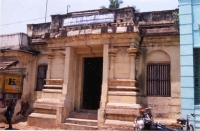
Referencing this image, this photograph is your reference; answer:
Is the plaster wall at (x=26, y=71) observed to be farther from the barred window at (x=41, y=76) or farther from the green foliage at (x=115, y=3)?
the green foliage at (x=115, y=3)

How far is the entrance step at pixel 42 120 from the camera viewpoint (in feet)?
34.0

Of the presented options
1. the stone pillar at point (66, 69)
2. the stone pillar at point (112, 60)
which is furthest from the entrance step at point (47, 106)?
the stone pillar at point (112, 60)

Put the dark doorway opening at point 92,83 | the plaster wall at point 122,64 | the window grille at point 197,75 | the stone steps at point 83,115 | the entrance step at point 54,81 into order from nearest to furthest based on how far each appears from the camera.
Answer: the window grille at point 197,75, the plaster wall at point 122,64, the stone steps at point 83,115, the entrance step at point 54,81, the dark doorway opening at point 92,83

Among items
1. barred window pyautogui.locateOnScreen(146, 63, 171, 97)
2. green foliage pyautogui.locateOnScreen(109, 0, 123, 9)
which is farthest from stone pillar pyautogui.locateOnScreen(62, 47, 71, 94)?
green foliage pyautogui.locateOnScreen(109, 0, 123, 9)

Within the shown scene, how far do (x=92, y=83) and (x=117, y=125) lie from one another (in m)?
3.07

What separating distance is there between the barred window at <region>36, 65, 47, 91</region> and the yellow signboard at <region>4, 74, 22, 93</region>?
3.36 ft

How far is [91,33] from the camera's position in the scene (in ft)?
33.4

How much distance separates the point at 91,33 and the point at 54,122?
14.5ft

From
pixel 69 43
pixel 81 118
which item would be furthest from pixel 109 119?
pixel 69 43

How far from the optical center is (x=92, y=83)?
11.6 meters

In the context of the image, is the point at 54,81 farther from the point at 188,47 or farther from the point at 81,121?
the point at 188,47

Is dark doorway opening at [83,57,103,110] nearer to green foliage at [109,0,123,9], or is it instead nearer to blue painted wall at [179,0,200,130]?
blue painted wall at [179,0,200,130]

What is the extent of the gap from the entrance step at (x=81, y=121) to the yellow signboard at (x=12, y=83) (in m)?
3.19

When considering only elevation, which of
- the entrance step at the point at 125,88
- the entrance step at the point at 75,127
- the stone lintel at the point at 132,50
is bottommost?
the entrance step at the point at 75,127
